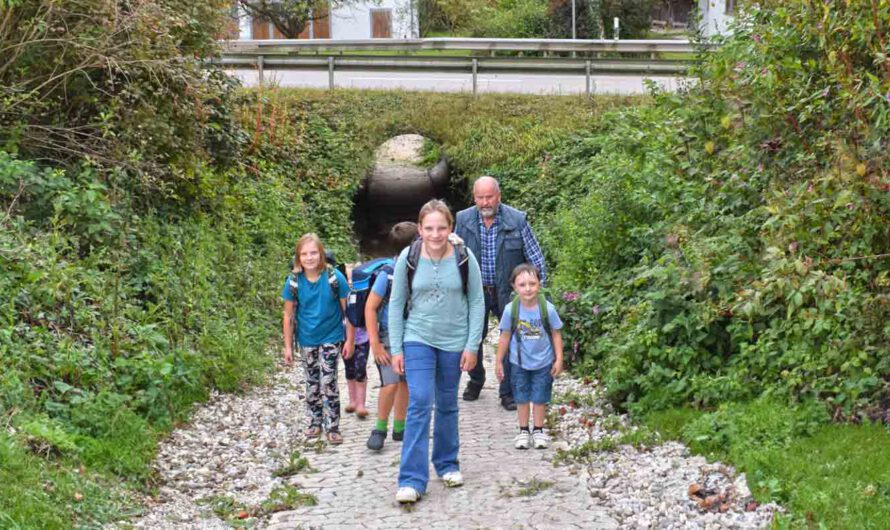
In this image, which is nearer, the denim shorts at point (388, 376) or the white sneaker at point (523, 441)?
the denim shorts at point (388, 376)

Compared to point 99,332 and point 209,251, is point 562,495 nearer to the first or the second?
point 99,332

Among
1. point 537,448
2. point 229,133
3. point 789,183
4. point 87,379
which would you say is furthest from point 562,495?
point 229,133

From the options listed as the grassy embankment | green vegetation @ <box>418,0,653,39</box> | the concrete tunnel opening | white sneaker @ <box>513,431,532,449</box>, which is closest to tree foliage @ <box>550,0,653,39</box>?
green vegetation @ <box>418,0,653,39</box>

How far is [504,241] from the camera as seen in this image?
30.8 ft

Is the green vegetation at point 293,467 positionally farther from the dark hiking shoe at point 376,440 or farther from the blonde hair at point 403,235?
the blonde hair at point 403,235

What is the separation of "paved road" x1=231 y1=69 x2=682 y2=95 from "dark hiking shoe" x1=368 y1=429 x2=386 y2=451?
54.4 feet

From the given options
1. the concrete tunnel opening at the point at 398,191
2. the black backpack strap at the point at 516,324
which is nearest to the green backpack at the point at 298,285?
the black backpack strap at the point at 516,324

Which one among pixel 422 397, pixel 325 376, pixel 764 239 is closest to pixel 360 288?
pixel 325 376

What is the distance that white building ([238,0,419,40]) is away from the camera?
4300 centimetres

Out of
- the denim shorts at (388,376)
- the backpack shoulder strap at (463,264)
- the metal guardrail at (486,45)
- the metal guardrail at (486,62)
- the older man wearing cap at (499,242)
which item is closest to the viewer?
the backpack shoulder strap at (463,264)

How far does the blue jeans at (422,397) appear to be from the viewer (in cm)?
689

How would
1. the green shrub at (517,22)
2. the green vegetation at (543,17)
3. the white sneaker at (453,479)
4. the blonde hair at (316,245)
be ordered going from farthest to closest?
the green shrub at (517,22) → the green vegetation at (543,17) → the blonde hair at (316,245) → the white sneaker at (453,479)

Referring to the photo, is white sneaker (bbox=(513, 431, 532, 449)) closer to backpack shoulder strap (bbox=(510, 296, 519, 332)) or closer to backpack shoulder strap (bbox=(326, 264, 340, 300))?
backpack shoulder strap (bbox=(510, 296, 519, 332))

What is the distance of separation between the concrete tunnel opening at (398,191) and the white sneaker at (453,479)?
47.3 feet
